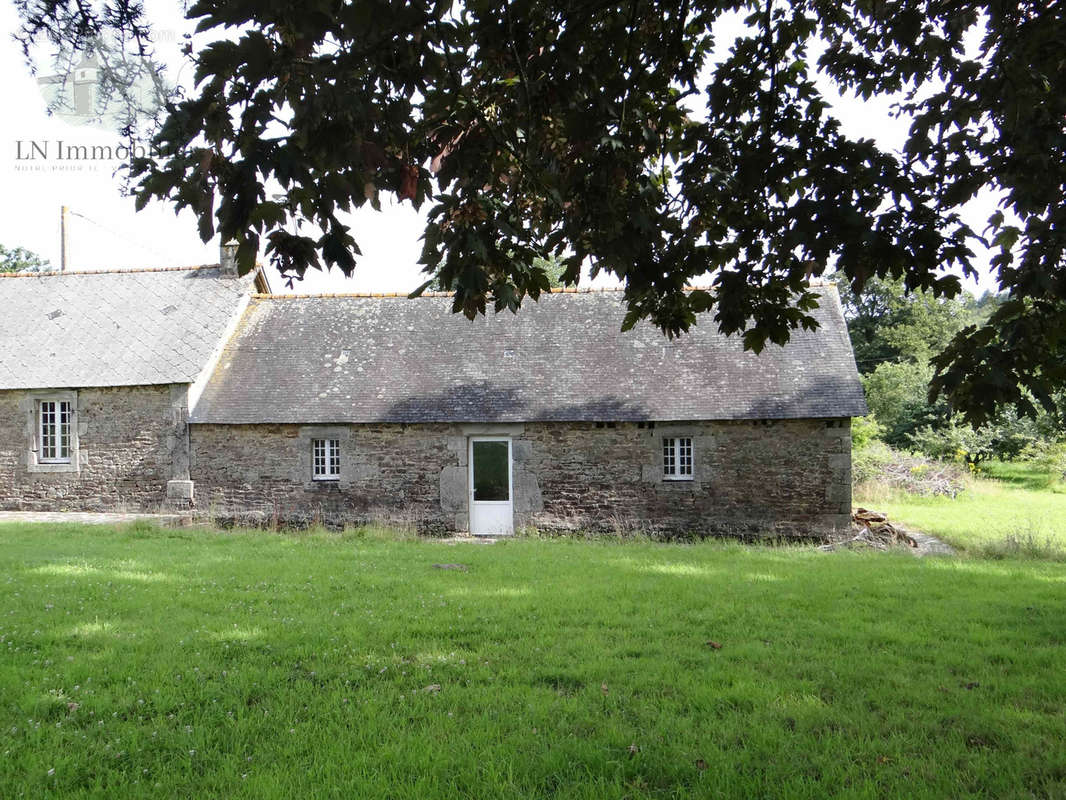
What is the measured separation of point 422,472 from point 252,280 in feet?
26.2

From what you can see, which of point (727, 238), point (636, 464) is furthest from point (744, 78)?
point (636, 464)

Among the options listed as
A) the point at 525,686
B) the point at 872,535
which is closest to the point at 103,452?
the point at 525,686

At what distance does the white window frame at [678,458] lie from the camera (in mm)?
15984

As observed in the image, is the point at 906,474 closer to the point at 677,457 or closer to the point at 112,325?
the point at 677,457

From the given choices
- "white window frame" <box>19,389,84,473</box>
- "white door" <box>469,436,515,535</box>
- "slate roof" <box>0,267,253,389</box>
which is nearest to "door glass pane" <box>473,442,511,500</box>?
"white door" <box>469,436,515,535</box>

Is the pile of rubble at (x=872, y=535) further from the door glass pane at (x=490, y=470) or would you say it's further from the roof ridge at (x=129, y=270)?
the roof ridge at (x=129, y=270)

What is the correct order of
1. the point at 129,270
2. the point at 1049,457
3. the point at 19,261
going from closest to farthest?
the point at 129,270, the point at 1049,457, the point at 19,261

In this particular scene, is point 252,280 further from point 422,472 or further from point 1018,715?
point 1018,715

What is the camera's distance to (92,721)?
4.25 m

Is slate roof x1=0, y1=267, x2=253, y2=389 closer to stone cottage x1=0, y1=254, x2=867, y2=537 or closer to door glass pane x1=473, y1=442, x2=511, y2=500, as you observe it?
stone cottage x1=0, y1=254, x2=867, y2=537

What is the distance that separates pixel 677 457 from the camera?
1611 centimetres

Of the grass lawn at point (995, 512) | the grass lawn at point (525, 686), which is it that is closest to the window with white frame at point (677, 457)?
the grass lawn at point (995, 512)

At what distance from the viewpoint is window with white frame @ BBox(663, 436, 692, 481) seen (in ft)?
52.6

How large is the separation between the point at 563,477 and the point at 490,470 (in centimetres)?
162
